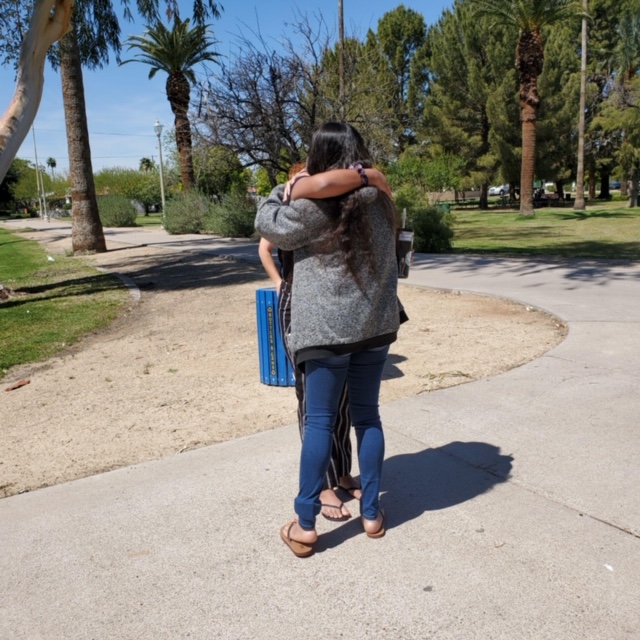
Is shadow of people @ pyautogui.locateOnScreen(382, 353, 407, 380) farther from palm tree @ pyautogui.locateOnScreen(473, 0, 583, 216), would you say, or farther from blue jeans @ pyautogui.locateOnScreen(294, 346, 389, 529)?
palm tree @ pyautogui.locateOnScreen(473, 0, 583, 216)

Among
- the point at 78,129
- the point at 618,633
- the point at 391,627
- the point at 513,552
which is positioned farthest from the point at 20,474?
the point at 78,129

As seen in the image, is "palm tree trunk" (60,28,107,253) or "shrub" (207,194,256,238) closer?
"palm tree trunk" (60,28,107,253)

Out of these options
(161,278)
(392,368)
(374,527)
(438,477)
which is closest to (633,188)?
(161,278)

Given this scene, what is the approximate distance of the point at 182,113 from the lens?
89.5ft

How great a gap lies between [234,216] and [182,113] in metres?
6.05

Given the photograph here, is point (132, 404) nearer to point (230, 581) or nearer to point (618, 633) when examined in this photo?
point (230, 581)

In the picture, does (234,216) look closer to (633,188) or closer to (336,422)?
(336,422)

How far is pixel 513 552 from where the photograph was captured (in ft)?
9.15

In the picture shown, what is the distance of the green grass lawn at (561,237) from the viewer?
1623 centimetres

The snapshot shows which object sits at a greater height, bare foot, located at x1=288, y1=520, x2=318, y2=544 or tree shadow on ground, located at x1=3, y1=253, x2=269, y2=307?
bare foot, located at x1=288, y1=520, x2=318, y2=544

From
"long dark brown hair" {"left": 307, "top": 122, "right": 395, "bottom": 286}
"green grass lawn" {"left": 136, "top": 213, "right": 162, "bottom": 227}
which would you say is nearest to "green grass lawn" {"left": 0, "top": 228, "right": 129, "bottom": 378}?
"long dark brown hair" {"left": 307, "top": 122, "right": 395, "bottom": 286}

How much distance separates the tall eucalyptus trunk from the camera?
23.8m

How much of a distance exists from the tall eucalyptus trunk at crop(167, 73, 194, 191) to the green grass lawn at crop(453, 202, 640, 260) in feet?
33.6

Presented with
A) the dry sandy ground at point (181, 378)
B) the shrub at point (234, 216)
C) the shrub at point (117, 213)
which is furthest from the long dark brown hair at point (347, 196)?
the shrub at point (117, 213)
